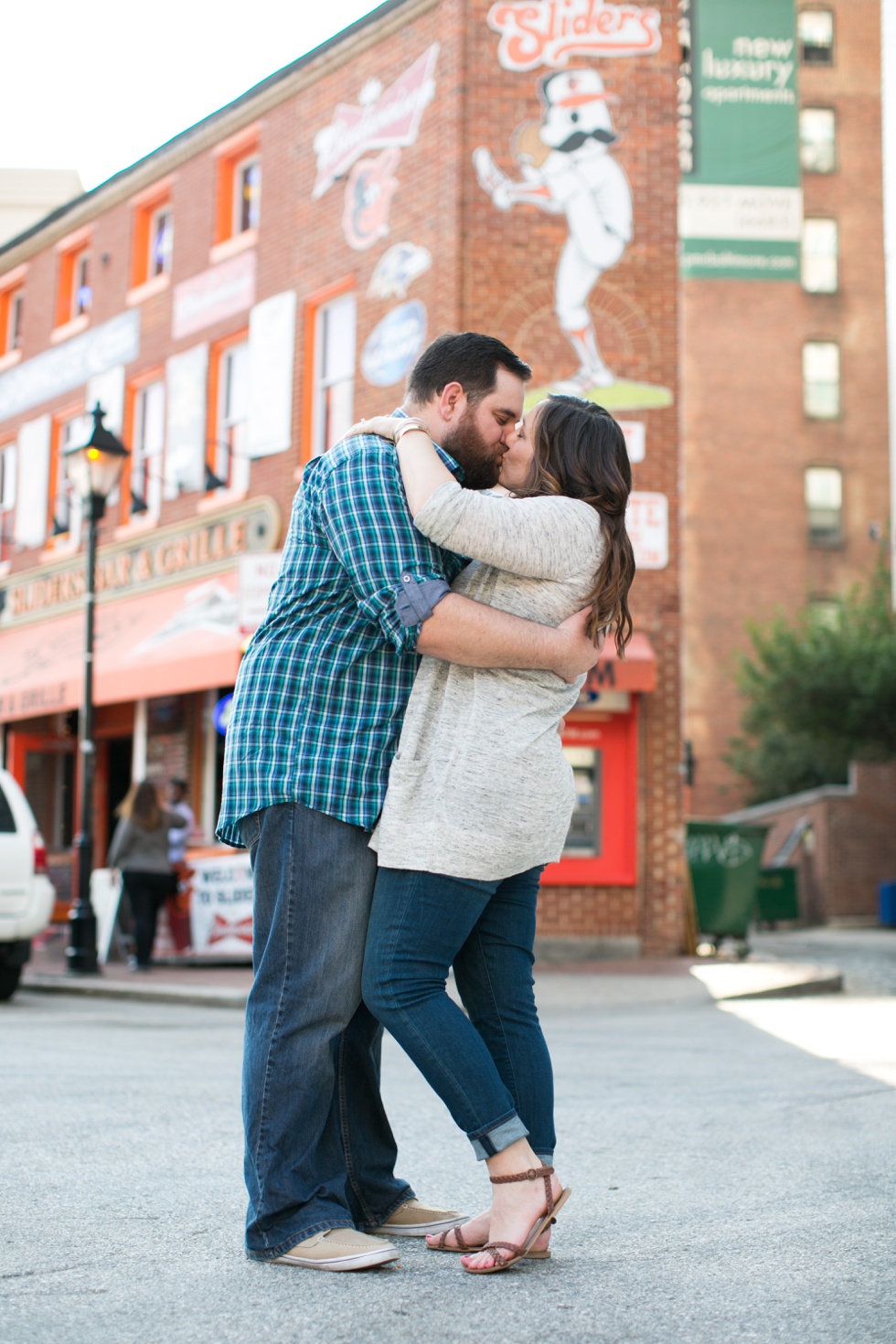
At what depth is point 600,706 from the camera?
1553 cm

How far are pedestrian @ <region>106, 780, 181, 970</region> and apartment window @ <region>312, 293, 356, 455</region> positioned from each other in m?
5.47

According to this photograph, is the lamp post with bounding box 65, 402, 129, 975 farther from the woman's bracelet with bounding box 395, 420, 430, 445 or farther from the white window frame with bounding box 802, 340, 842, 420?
the white window frame with bounding box 802, 340, 842, 420

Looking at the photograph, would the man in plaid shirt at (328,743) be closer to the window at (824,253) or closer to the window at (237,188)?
the window at (237,188)

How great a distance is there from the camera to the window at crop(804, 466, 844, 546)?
1542 inches

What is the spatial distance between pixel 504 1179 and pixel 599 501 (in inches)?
54.2

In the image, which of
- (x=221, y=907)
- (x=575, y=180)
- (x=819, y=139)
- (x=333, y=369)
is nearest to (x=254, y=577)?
(x=221, y=907)

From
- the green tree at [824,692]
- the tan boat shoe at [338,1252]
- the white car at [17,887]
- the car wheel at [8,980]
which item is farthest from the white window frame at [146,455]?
the tan boat shoe at [338,1252]

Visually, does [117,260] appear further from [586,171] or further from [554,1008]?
[554,1008]

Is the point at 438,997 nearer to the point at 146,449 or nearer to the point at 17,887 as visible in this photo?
the point at 17,887

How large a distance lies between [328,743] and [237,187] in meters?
18.0

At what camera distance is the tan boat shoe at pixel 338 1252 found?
2982 millimetres

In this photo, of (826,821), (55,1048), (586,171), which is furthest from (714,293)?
(55,1048)

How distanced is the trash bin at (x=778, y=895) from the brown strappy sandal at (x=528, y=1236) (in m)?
21.9

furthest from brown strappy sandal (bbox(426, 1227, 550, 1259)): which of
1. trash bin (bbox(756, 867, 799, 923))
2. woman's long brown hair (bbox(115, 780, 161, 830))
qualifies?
trash bin (bbox(756, 867, 799, 923))
